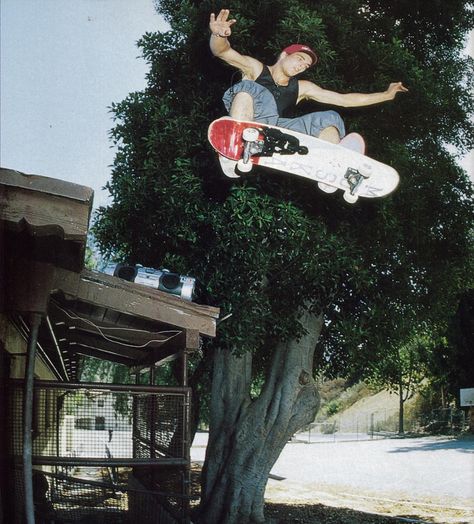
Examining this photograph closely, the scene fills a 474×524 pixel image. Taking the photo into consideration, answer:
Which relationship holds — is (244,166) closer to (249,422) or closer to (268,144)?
(268,144)

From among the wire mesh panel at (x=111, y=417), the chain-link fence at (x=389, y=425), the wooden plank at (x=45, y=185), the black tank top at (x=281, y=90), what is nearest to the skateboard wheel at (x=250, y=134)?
the black tank top at (x=281, y=90)

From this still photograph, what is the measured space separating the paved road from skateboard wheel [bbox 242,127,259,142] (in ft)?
30.6

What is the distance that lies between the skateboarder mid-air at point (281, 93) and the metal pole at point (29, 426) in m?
5.32

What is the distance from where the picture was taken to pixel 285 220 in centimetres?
876

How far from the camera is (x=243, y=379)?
424 inches

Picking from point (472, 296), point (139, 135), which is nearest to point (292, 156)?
point (139, 135)

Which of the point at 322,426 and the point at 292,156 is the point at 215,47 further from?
the point at 322,426

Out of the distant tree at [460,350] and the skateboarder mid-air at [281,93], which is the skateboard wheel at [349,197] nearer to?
the skateboarder mid-air at [281,93]

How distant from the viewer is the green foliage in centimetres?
893

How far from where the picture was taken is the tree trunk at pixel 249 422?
1009 centimetres

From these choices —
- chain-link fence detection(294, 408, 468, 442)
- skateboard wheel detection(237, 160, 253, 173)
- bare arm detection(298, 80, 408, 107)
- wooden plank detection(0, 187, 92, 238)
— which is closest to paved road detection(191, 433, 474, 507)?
chain-link fence detection(294, 408, 468, 442)

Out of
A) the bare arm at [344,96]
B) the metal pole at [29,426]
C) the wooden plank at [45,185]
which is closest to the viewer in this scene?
the wooden plank at [45,185]

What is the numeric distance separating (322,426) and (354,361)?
147ft

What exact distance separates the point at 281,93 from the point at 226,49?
110 centimetres
